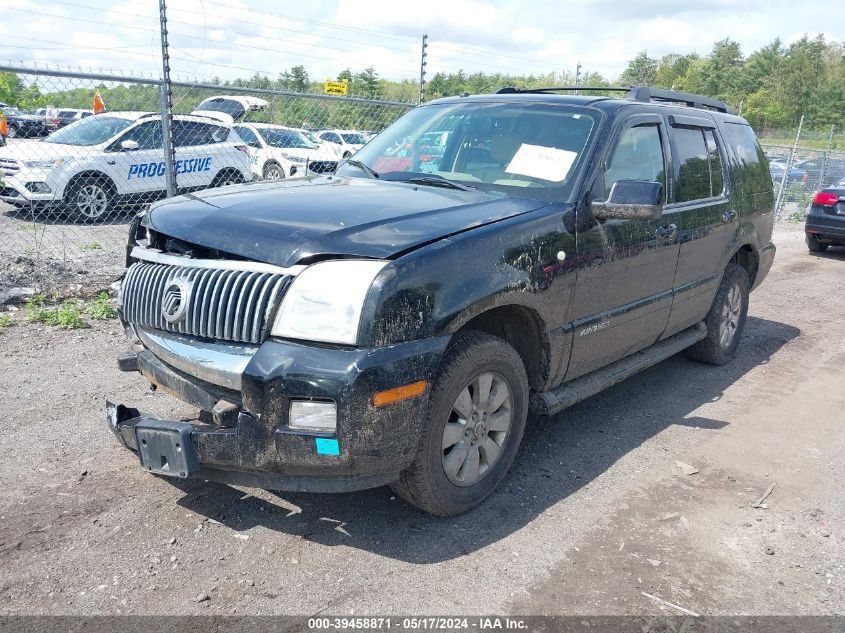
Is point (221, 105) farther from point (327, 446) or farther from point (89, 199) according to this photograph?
point (327, 446)

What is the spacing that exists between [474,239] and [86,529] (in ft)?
6.85

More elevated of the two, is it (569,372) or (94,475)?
(569,372)

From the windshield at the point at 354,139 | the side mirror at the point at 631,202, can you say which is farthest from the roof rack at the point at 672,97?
the windshield at the point at 354,139

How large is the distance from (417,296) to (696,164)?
3.03 m

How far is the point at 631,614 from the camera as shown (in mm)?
2812

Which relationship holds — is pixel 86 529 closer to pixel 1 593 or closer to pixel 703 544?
pixel 1 593

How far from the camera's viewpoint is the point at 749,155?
5.97 meters

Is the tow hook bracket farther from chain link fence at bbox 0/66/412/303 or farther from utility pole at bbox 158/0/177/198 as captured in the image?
chain link fence at bbox 0/66/412/303

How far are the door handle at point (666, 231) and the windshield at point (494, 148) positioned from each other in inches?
30.4

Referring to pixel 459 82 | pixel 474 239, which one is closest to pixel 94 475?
pixel 474 239

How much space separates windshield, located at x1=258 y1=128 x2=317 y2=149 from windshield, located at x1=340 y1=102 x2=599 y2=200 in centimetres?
1070

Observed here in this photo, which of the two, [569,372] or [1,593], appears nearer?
[1,593]

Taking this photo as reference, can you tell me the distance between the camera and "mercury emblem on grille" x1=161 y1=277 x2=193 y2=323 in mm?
3064

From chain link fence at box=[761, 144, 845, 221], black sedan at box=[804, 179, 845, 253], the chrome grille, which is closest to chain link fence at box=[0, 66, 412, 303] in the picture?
the chrome grille
